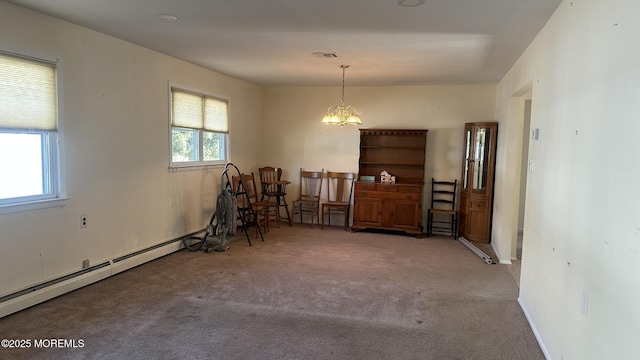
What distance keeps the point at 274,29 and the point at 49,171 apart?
2.50 m

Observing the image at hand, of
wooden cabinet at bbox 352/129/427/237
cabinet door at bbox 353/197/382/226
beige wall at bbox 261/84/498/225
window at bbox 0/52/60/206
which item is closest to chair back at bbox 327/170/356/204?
beige wall at bbox 261/84/498/225

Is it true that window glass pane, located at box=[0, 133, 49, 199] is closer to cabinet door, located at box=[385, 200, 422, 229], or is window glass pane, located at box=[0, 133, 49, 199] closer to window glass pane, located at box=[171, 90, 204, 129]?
window glass pane, located at box=[171, 90, 204, 129]

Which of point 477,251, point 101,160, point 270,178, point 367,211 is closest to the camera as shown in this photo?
point 101,160

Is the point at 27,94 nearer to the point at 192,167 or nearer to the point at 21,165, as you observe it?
the point at 21,165

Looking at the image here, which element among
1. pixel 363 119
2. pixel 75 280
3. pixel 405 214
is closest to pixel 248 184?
pixel 363 119

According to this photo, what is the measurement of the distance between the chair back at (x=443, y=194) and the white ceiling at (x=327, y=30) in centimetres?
203

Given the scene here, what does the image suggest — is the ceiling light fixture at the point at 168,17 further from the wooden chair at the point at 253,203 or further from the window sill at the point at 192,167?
the wooden chair at the point at 253,203

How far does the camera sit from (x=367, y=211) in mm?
6691

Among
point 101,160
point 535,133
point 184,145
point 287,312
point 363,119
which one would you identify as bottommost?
point 287,312

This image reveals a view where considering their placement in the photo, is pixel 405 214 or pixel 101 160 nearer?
pixel 101 160

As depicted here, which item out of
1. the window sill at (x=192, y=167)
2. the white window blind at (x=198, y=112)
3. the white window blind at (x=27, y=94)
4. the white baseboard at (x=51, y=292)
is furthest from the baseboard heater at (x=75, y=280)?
the white window blind at (x=198, y=112)

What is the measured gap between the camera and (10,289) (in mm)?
3232

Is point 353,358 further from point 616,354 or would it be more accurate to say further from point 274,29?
point 274,29

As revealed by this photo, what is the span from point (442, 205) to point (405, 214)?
83cm
